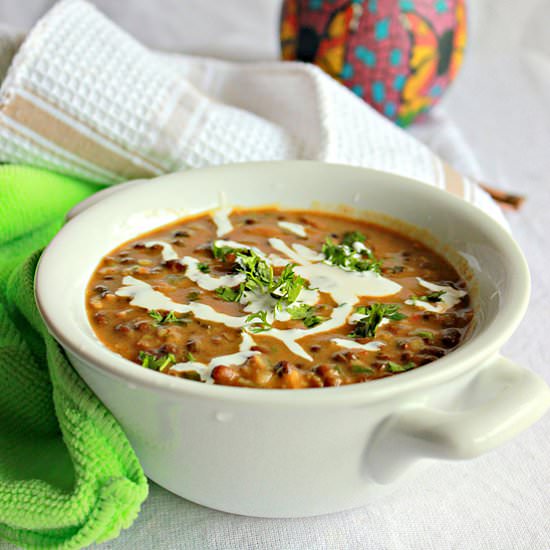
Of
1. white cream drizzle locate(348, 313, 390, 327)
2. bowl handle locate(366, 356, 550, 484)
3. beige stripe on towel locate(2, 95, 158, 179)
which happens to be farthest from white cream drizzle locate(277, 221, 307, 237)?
bowl handle locate(366, 356, 550, 484)

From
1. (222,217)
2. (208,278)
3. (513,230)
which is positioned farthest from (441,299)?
(513,230)

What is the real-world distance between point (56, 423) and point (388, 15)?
1.53m

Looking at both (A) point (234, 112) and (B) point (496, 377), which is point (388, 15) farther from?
(B) point (496, 377)

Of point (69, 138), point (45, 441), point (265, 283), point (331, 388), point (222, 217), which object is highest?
point (331, 388)

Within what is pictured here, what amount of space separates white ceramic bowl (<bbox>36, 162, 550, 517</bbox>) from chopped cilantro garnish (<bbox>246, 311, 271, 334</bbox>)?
0.23m

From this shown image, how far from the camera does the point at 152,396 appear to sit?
109 cm

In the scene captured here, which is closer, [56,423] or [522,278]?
[522,278]

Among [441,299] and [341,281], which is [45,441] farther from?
[441,299]

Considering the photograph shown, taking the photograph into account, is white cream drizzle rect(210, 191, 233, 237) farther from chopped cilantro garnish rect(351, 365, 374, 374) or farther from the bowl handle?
the bowl handle

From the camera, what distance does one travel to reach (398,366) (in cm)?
122

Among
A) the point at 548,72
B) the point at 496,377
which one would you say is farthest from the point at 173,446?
the point at 548,72

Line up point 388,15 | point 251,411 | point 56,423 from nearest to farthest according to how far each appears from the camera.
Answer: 1. point 251,411
2. point 56,423
3. point 388,15

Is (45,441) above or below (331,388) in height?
below

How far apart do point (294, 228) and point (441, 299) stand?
0.37 m
